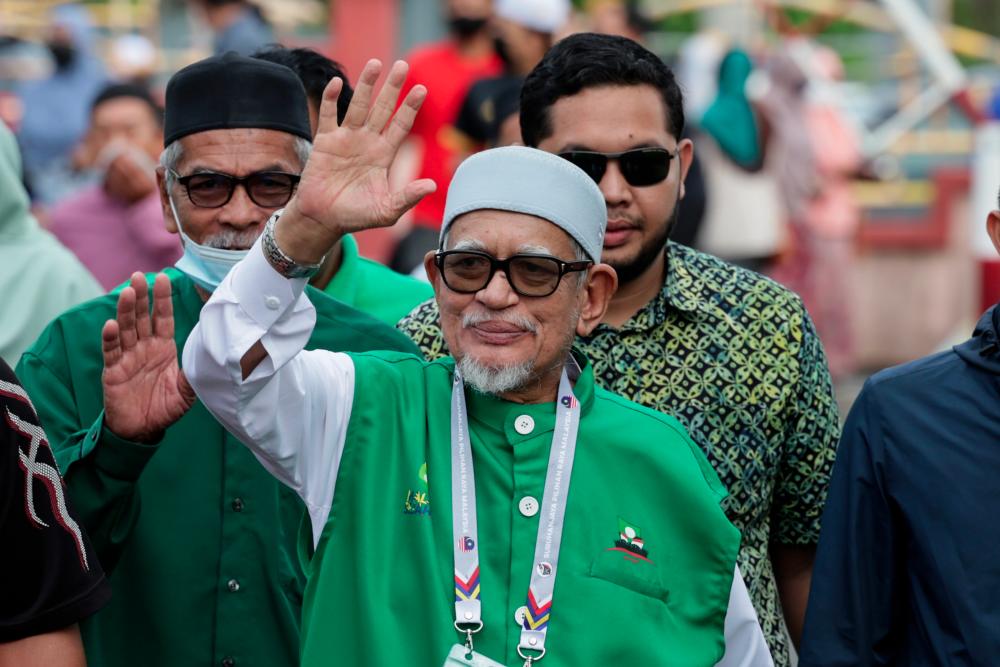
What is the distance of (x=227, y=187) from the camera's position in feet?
14.1

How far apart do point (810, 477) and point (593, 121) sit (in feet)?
3.49

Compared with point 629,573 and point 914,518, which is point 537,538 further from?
point 914,518

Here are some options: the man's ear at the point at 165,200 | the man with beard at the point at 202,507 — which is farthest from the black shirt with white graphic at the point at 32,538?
the man's ear at the point at 165,200

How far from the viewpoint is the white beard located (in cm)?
368

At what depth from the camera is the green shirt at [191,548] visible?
421cm

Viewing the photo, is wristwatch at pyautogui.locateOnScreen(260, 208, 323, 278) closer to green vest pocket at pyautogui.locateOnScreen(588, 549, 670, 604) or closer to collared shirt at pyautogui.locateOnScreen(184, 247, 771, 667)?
collared shirt at pyautogui.locateOnScreen(184, 247, 771, 667)

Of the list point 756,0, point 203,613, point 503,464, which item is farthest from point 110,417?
point 756,0

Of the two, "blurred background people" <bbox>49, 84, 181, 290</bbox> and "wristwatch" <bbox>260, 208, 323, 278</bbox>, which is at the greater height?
"wristwatch" <bbox>260, 208, 323, 278</bbox>

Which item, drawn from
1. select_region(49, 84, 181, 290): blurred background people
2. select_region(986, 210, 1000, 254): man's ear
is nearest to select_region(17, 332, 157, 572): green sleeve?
select_region(986, 210, 1000, 254): man's ear

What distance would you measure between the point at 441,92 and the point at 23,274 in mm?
4097

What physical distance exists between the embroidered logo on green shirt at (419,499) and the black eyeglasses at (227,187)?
100cm

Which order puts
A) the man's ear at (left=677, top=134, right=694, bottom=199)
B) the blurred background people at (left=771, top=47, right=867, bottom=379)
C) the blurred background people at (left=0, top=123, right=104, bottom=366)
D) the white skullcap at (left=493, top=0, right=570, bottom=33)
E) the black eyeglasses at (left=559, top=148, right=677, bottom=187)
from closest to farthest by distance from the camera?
the black eyeglasses at (left=559, top=148, right=677, bottom=187) < the man's ear at (left=677, top=134, right=694, bottom=199) < the blurred background people at (left=0, top=123, right=104, bottom=366) < the white skullcap at (left=493, top=0, right=570, bottom=33) < the blurred background people at (left=771, top=47, right=867, bottom=379)

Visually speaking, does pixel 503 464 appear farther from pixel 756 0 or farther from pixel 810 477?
pixel 756 0

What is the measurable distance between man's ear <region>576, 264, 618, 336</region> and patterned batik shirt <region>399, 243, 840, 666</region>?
48 cm
